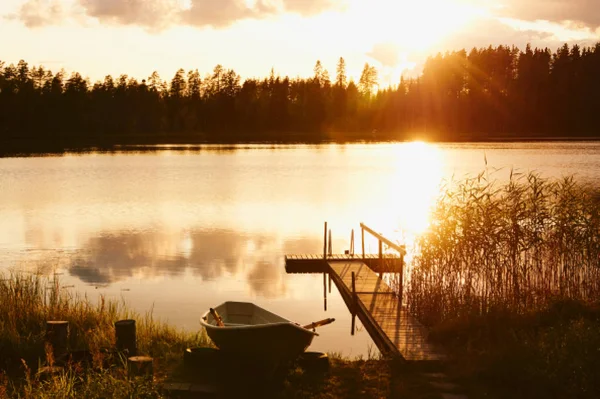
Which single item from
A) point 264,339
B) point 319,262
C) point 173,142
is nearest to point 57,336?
point 264,339

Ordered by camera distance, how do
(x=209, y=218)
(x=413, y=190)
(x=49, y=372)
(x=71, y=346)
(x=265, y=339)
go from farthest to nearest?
1. (x=413, y=190)
2. (x=209, y=218)
3. (x=71, y=346)
4. (x=265, y=339)
5. (x=49, y=372)

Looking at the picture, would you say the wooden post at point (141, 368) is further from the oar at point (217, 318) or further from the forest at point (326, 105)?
the forest at point (326, 105)

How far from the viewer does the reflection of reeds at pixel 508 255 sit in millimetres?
16453

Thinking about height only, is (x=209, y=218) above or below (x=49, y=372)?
below

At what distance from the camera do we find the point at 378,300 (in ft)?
53.5

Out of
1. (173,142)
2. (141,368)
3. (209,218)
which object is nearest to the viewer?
(141,368)

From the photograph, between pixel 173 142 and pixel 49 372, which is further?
pixel 173 142

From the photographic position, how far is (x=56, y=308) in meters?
14.2

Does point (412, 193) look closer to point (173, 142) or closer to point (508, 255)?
point (508, 255)

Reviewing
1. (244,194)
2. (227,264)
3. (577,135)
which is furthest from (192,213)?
(577,135)

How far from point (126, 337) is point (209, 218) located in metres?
25.0

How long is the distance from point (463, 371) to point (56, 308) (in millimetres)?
8972

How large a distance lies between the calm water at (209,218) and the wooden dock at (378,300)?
594mm

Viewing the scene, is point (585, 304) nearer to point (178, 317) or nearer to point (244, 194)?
point (178, 317)
